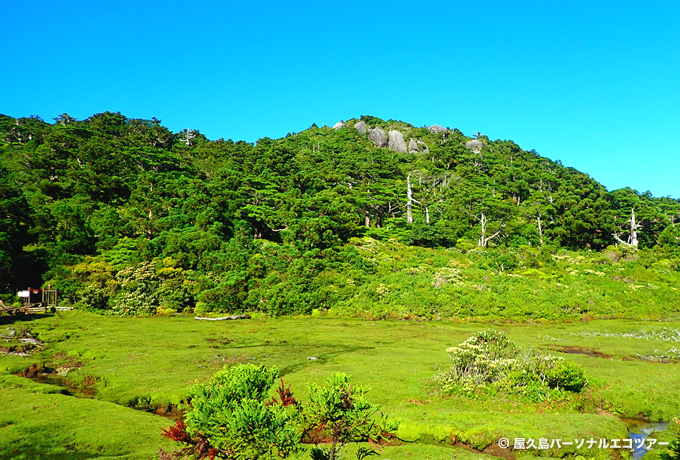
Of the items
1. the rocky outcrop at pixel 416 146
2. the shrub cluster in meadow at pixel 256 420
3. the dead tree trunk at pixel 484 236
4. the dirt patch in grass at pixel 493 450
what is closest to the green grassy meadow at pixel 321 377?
the dirt patch in grass at pixel 493 450

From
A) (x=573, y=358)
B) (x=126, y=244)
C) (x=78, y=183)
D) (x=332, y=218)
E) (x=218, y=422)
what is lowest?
(x=573, y=358)

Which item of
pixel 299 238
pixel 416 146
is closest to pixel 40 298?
pixel 299 238

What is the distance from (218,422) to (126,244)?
47.3 m

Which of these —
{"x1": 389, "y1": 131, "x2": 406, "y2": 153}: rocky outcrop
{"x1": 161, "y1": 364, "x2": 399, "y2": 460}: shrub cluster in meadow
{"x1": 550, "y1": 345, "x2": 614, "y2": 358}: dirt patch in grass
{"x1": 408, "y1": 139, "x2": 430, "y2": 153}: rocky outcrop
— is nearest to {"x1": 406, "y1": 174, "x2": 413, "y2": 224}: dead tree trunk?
{"x1": 550, "y1": 345, "x2": 614, "y2": 358}: dirt patch in grass

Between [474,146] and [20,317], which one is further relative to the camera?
[474,146]

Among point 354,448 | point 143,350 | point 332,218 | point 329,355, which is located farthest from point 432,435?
point 332,218

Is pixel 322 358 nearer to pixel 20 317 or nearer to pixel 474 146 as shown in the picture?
pixel 20 317

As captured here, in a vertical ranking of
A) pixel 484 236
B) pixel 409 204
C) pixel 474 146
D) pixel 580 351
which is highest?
pixel 474 146

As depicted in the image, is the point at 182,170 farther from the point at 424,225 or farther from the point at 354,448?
the point at 354,448

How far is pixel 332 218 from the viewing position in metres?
58.1

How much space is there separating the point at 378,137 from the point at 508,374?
12546cm

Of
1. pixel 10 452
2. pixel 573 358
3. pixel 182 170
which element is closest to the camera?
pixel 10 452

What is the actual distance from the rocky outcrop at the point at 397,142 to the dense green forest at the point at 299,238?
41048 mm

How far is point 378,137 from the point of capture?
137 m
